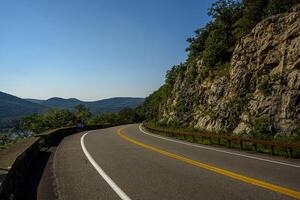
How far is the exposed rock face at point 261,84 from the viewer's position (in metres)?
22.7

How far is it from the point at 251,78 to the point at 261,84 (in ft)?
9.36

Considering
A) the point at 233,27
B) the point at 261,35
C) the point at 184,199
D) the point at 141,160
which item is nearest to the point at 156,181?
the point at 184,199

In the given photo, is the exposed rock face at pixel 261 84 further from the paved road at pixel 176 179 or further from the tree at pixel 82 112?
the tree at pixel 82 112

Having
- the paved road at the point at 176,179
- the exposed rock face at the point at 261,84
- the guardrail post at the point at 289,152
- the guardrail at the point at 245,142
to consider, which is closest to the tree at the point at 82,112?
the exposed rock face at the point at 261,84

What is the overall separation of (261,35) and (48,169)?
23.5 m

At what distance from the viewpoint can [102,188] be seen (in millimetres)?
8258

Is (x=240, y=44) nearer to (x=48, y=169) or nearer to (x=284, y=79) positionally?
(x=284, y=79)

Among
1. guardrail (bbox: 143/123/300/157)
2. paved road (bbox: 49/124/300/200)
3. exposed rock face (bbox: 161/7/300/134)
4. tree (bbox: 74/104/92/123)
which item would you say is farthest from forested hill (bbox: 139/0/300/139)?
tree (bbox: 74/104/92/123)

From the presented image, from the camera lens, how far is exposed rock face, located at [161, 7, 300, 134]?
2269 cm

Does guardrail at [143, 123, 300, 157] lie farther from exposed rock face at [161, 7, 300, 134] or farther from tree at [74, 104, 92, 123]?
tree at [74, 104, 92, 123]

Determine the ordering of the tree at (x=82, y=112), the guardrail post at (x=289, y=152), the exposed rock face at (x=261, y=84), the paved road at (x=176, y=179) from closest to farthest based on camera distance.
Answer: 1. the paved road at (x=176, y=179)
2. the guardrail post at (x=289, y=152)
3. the exposed rock face at (x=261, y=84)
4. the tree at (x=82, y=112)

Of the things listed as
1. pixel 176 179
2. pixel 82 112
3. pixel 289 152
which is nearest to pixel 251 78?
pixel 289 152

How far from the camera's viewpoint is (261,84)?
2577 centimetres

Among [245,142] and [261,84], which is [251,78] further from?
[245,142]
